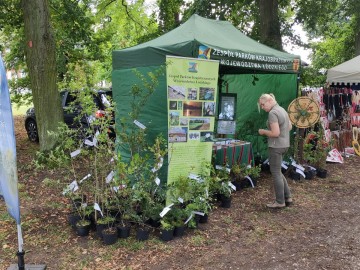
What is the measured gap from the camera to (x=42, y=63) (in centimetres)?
731

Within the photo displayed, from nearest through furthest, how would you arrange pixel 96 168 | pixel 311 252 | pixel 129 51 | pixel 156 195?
pixel 311 252 < pixel 96 168 < pixel 156 195 < pixel 129 51

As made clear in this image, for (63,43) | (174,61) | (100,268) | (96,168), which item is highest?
(63,43)

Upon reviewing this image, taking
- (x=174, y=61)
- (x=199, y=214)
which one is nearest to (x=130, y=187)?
(x=199, y=214)

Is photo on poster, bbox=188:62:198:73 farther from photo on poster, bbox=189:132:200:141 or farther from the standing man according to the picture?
the standing man

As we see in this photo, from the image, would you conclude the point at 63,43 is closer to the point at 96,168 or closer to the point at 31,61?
the point at 31,61

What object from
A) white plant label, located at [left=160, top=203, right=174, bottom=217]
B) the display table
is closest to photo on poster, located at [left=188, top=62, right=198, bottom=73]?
white plant label, located at [left=160, top=203, right=174, bottom=217]

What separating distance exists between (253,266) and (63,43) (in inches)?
420

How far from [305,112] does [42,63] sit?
16.8 ft

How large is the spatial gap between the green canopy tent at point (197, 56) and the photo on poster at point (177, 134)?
28.2 inches

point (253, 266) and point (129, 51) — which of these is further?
point (129, 51)

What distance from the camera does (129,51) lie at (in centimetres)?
552

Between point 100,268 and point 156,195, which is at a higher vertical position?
point 156,195

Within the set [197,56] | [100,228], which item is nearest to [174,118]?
[197,56]

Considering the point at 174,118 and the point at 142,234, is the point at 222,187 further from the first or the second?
the point at 142,234
